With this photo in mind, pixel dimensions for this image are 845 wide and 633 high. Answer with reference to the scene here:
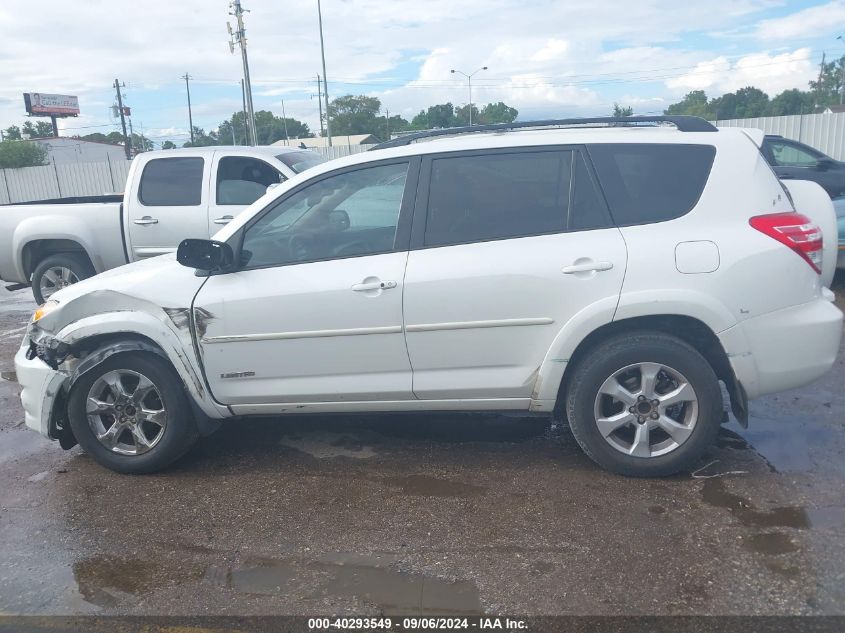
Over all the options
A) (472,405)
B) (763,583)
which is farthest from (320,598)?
(763,583)

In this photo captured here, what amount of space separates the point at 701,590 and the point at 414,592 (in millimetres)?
1175

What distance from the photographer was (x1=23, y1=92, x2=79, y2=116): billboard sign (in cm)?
7881

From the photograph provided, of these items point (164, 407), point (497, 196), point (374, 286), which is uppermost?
point (497, 196)

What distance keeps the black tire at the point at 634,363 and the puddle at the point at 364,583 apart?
123 cm

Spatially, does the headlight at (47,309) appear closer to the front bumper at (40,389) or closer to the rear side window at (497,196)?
the front bumper at (40,389)

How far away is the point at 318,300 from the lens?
417 cm

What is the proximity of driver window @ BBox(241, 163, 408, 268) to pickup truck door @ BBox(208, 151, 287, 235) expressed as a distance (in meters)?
4.01

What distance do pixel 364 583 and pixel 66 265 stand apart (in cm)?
705

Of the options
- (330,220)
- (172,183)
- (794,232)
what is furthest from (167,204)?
(794,232)

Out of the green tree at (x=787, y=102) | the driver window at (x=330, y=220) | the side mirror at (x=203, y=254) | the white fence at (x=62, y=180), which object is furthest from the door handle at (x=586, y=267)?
the green tree at (x=787, y=102)

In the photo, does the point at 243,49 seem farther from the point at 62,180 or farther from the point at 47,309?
the point at 47,309

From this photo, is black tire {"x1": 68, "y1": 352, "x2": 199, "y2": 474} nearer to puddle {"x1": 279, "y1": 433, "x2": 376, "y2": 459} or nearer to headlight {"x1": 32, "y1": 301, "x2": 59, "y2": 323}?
headlight {"x1": 32, "y1": 301, "x2": 59, "y2": 323}

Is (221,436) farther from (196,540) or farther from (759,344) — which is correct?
(759,344)

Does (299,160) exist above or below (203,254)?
above
